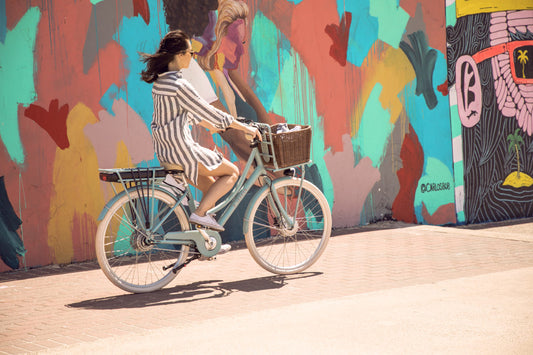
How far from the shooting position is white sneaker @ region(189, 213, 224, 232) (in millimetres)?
5805

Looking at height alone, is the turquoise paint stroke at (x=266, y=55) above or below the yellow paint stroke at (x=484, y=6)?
below

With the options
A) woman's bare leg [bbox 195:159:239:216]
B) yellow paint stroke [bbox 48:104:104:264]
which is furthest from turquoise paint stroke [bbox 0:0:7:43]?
woman's bare leg [bbox 195:159:239:216]

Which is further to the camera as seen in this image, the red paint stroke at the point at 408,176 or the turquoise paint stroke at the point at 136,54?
the red paint stroke at the point at 408,176

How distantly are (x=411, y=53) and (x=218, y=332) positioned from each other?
6.03 metres

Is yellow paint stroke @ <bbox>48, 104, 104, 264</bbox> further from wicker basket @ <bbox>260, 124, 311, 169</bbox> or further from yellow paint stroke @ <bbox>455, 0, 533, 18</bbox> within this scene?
yellow paint stroke @ <bbox>455, 0, 533, 18</bbox>

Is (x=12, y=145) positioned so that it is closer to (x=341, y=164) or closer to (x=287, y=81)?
(x=287, y=81)

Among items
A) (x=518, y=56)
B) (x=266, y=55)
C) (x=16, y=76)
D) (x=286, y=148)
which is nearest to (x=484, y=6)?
(x=518, y=56)

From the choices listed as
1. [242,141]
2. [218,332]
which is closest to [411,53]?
[242,141]

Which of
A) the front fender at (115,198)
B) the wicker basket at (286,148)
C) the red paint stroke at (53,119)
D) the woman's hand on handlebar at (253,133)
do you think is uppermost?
the red paint stroke at (53,119)

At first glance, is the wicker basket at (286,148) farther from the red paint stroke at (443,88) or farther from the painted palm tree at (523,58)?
the painted palm tree at (523,58)

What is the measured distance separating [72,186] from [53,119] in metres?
0.71

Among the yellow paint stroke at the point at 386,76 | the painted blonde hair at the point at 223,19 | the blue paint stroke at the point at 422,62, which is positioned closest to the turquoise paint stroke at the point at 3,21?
the painted blonde hair at the point at 223,19

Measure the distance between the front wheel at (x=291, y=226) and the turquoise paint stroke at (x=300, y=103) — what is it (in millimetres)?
2080

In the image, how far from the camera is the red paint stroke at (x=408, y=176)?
9344 mm
